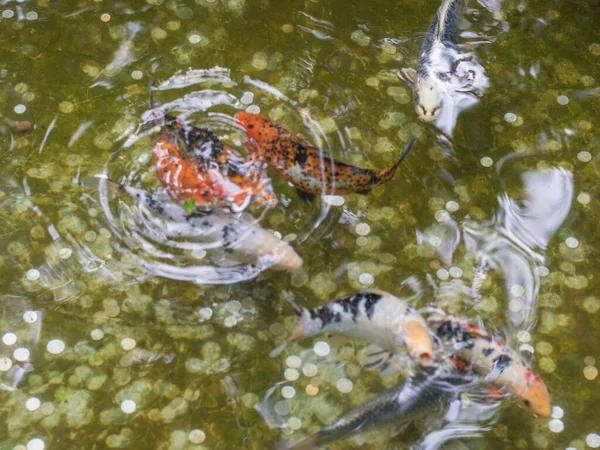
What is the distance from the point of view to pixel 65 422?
2.00 meters

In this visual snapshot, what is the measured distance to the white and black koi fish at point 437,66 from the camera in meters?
2.56

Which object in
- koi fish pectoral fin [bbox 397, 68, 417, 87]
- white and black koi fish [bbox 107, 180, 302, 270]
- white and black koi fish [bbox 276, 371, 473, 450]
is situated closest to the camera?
white and black koi fish [bbox 276, 371, 473, 450]

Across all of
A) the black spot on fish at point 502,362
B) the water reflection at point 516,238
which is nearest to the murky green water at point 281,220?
the water reflection at point 516,238

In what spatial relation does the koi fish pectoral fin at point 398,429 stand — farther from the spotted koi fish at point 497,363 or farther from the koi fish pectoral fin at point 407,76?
the koi fish pectoral fin at point 407,76

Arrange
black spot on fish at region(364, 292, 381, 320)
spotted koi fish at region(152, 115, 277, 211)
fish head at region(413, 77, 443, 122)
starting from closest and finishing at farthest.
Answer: black spot on fish at region(364, 292, 381, 320) < spotted koi fish at region(152, 115, 277, 211) < fish head at region(413, 77, 443, 122)

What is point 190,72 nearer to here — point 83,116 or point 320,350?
point 83,116

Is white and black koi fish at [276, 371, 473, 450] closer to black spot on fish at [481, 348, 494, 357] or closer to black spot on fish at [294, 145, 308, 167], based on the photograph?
black spot on fish at [481, 348, 494, 357]

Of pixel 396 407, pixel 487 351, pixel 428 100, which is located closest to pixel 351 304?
→ pixel 396 407

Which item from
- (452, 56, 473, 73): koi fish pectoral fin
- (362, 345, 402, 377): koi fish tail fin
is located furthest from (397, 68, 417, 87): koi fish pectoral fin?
(362, 345, 402, 377): koi fish tail fin

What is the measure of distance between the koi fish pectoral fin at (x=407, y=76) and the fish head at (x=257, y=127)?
64 cm

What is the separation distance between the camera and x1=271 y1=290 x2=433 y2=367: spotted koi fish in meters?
1.96

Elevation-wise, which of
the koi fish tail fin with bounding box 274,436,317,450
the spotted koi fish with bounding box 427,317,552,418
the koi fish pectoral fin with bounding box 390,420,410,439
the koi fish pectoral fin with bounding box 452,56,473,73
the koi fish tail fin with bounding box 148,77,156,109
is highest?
the koi fish pectoral fin with bounding box 452,56,473,73

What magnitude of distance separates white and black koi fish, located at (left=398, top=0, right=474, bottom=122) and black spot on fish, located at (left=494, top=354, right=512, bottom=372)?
1.01 metres

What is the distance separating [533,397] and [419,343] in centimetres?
41
